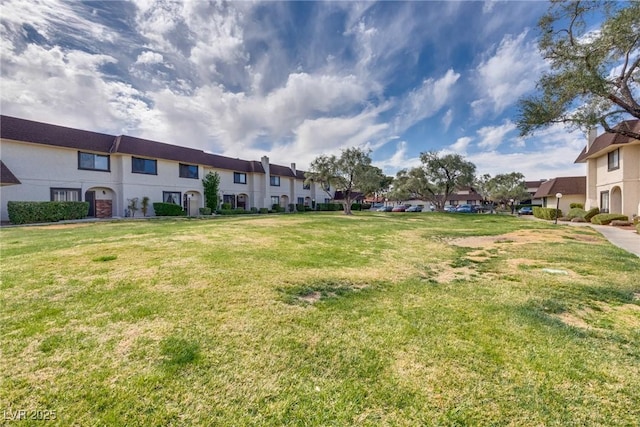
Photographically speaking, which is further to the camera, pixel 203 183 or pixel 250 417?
pixel 203 183

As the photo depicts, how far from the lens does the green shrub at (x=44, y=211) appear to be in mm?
17016

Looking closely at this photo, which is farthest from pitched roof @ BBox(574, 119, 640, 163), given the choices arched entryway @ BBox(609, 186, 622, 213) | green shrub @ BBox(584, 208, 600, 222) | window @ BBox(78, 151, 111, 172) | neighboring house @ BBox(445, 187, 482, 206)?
neighboring house @ BBox(445, 187, 482, 206)

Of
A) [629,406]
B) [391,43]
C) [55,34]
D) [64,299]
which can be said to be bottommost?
[629,406]

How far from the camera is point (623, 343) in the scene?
332cm

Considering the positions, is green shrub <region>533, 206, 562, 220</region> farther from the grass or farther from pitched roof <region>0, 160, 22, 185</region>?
pitched roof <region>0, 160, 22, 185</region>

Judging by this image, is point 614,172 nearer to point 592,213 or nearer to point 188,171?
point 592,213

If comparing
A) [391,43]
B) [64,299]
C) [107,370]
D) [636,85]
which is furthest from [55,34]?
[636,85]

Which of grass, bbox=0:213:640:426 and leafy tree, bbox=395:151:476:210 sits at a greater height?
leafy tree, bbox=395:151:476:210

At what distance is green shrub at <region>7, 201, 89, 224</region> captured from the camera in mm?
17016

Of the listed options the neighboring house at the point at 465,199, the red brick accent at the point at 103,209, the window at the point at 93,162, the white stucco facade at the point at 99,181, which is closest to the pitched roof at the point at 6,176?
the white stucco facade at the point at 99,181

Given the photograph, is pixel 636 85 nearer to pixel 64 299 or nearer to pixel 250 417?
pixel 250 417

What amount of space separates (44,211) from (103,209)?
5179 millimetres

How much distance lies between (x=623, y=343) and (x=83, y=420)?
18.2 ft

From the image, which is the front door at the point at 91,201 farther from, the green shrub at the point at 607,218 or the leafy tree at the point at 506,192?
the leafy tree at the point at 506,192
